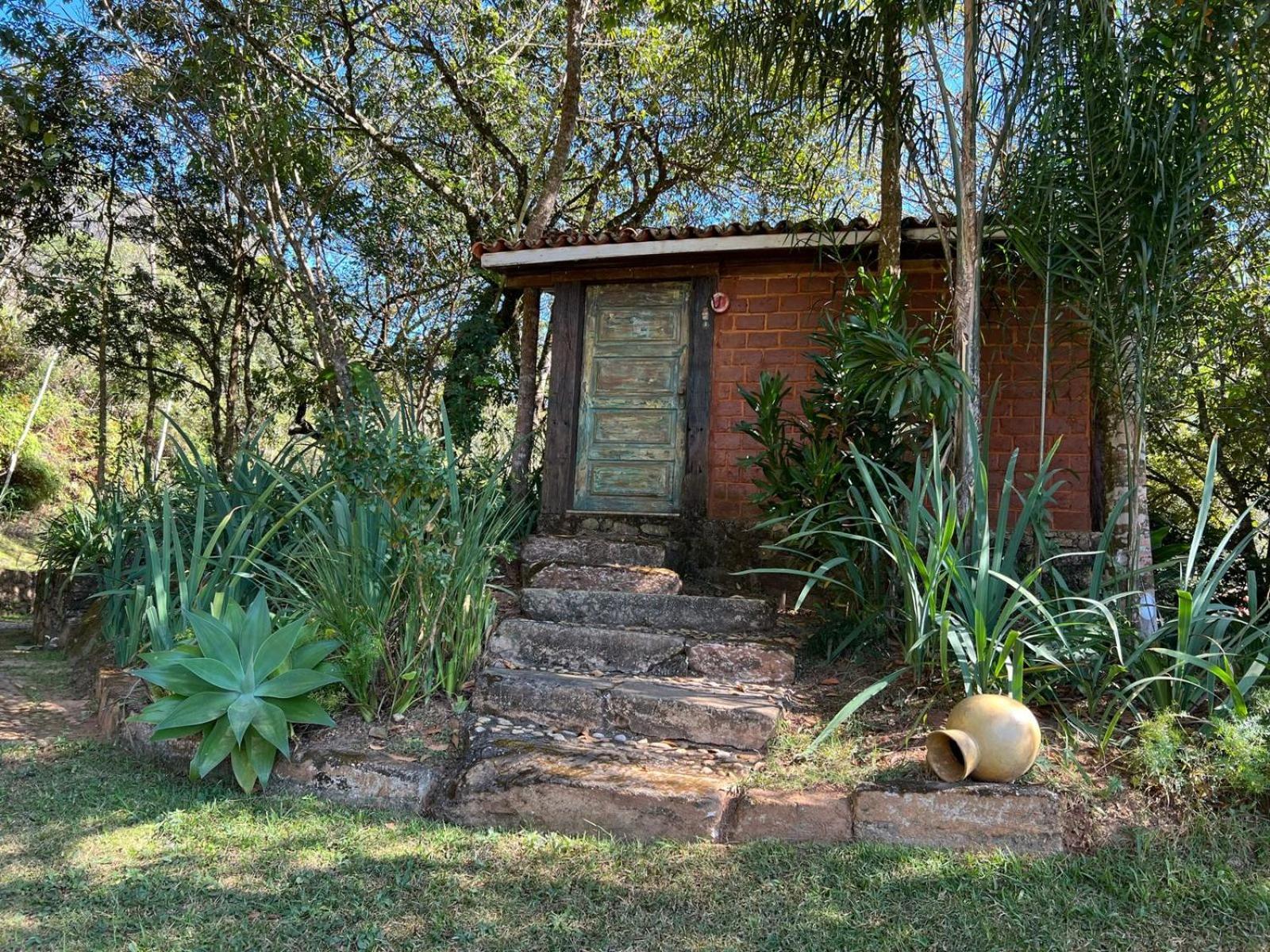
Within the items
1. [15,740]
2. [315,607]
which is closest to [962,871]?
[315,607]

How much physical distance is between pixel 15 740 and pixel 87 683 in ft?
3.82

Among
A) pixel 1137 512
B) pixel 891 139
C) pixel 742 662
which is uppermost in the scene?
pixel 891 139

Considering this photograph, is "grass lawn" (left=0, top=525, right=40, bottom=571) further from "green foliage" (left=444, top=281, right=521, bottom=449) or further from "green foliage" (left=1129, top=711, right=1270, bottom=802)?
"green foliage" (left=1129, top=711, right=1270, bottom=802)

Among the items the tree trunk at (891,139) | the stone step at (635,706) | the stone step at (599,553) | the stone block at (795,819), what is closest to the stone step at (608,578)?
the stone step at (599,553)

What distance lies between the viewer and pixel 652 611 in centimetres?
488

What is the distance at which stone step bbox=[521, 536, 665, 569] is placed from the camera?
228 inches

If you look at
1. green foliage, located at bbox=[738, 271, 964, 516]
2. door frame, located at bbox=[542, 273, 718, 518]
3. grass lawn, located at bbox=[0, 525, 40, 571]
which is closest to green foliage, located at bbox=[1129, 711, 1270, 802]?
green foliage, located at bbox=[738, 271, 964, 516]

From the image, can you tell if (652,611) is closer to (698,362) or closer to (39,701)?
(698,362)

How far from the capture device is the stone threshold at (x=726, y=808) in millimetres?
2865

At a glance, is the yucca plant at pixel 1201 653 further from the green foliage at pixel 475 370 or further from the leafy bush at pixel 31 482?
the leafy bush at pixel 31 482

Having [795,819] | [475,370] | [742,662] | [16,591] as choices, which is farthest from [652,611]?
[16,591]

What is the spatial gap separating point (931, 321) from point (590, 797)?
404 centimetres

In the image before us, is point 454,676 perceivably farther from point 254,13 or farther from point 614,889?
point 254,13

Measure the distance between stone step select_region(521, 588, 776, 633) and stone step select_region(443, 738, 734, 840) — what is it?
148 cm
